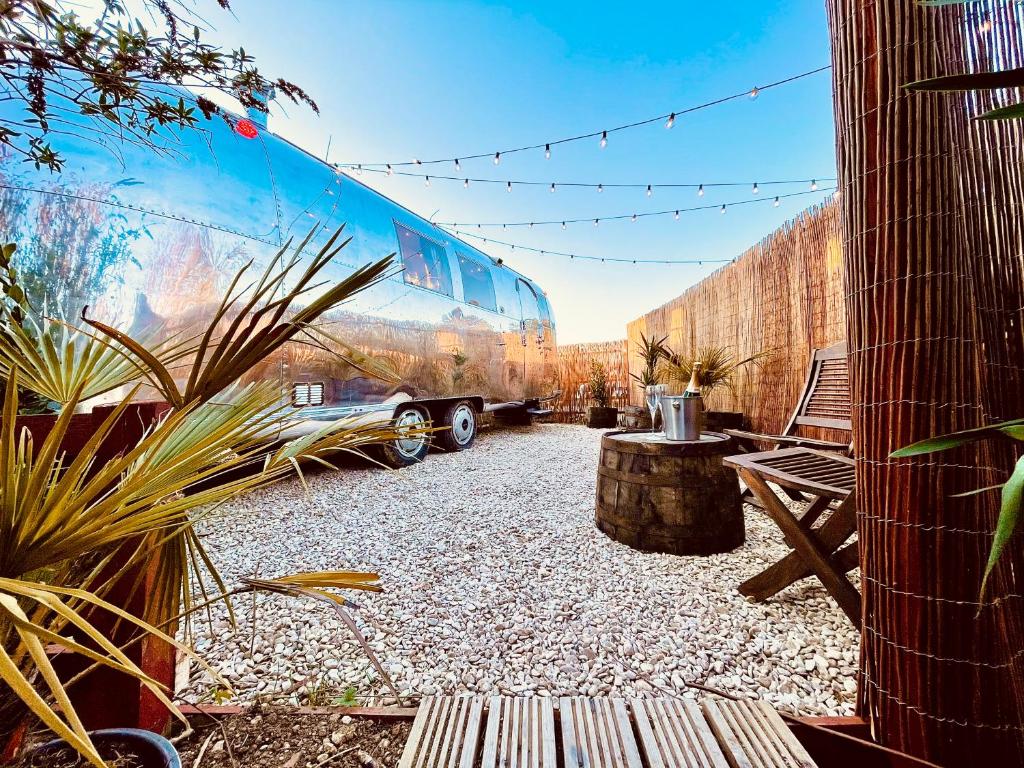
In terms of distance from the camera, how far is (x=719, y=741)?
2.97 ft

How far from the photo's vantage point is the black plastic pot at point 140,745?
74cm

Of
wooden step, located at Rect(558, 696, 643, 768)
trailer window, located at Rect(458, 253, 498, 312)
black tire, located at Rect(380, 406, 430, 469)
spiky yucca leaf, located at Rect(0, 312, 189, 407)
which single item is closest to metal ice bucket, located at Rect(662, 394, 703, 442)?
wooden step, located at Rect(558, 696, 643, 768)

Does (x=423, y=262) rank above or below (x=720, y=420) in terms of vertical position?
above

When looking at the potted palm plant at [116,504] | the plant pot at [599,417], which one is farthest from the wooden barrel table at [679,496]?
the plant pot at [599,417]

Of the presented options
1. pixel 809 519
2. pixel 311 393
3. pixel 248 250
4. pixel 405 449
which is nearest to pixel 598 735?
pixel 809 519

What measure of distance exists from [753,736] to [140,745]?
1.22 meters

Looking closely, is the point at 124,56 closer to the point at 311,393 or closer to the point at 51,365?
the point at 51,365

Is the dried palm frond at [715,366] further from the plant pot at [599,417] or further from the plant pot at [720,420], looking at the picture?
the plant pot at [599,417]

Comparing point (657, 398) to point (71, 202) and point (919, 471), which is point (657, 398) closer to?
point (919, 471)

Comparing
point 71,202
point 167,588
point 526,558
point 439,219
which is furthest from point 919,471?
point 439,219

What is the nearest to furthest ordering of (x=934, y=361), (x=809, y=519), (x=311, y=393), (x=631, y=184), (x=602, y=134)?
(x=934, y=361), (x=809, y=519), (x=311, y=393), (x=602, y=134), (x=631, y=184)

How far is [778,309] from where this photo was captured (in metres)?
4.36

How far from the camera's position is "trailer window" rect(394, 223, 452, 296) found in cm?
423

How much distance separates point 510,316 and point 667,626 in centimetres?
540
